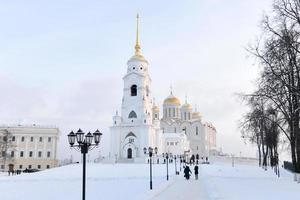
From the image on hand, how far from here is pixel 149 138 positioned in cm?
7919

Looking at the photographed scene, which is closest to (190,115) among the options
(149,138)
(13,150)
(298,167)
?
(149,138)

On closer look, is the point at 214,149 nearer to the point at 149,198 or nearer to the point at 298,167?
the point at 298,167

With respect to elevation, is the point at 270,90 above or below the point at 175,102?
below

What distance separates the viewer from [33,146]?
270 ft

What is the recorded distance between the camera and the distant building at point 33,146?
81.4m

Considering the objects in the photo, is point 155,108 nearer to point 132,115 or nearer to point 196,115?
point 196,115

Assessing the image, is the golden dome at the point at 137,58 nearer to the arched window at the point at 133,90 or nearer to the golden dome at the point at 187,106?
the arched window at the point at 133,90

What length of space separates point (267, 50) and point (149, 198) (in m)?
10.5

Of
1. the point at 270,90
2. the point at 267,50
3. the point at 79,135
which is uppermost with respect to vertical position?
the point at 267,50

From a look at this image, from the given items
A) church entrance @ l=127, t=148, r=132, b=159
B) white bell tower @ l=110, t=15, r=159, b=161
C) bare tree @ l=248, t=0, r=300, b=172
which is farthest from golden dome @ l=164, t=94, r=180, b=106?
bare tree @ l=248, t=0, r=300, b=172

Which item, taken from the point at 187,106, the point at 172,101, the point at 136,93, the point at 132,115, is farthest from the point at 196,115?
the point at 136,93

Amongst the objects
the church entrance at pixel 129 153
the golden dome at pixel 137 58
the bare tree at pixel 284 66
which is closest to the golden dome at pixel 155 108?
the golden dome at pixel 137 58

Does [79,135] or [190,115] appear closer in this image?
[79,135]

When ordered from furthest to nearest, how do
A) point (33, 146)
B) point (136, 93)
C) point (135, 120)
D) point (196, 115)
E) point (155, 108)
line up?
point (196, 115) → point (155, 108) → point (33, 146) → point (136, 93) → point (135, 120)
